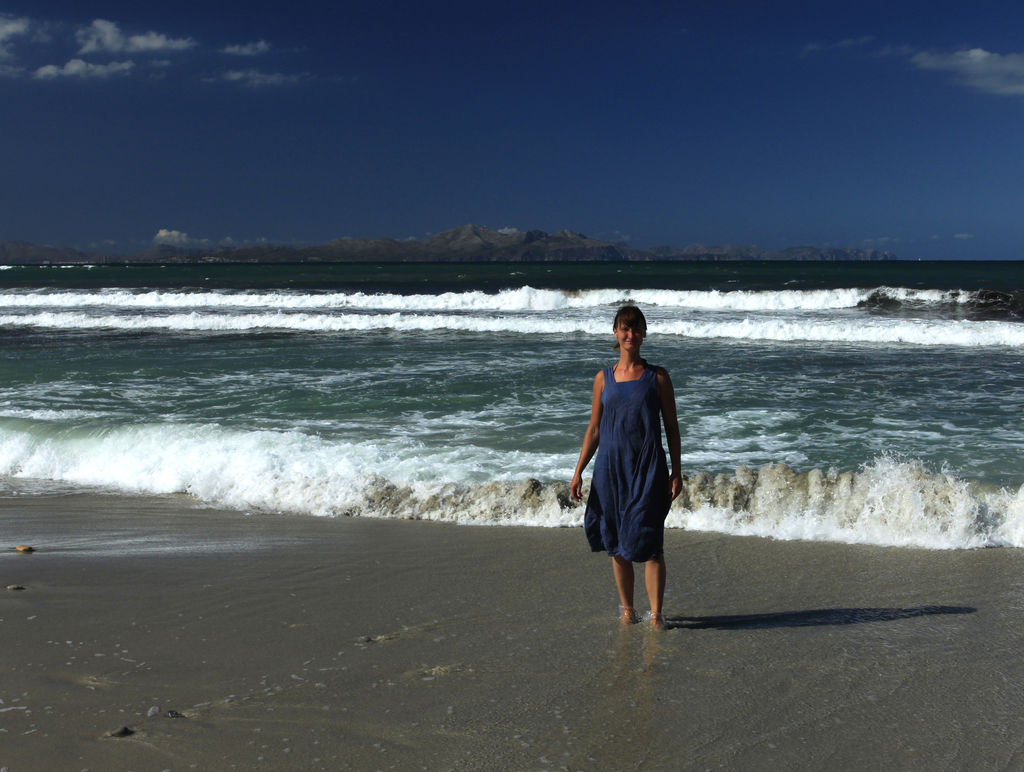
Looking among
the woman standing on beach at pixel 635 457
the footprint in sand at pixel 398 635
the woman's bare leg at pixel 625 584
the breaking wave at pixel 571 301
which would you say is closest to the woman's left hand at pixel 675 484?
the woman standing on beach at pixel 635 457

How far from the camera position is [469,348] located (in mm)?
18281

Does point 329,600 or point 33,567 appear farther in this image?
point 33,567

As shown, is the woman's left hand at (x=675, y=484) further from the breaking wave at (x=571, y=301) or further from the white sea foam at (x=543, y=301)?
the white sea foam at (x=543, y=301)

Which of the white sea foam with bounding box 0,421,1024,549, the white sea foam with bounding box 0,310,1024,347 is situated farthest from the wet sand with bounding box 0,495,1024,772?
the white sea foam with bounding box 0,310,1024,347

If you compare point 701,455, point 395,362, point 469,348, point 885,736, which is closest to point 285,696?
point 885,736

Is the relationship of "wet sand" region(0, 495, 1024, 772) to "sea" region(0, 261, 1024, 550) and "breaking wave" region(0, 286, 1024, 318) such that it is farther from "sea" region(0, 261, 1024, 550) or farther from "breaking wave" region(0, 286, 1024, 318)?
"breaking wave" region(0, 286, 1024, 318)

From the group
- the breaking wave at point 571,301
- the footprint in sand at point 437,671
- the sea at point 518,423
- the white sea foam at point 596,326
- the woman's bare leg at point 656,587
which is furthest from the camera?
the breaking wave at point 571,301

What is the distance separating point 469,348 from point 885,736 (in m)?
15.6

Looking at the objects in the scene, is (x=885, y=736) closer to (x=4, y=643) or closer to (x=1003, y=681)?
(x=1003, y=681)

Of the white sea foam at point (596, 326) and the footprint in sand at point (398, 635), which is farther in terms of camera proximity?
the white sea foam at point (596, 326)

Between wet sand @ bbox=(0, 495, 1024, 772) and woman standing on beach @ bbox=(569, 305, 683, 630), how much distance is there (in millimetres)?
452

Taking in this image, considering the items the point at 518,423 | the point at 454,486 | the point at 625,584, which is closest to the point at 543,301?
the point at 518,423

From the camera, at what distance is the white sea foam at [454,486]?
18.6ft

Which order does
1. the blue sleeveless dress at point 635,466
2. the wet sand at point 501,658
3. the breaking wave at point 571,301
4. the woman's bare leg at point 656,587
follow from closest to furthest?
the wet sand at point 501,658 < the blue sleeveless dress at point 635,466 < the woman's bare leg at point 656,587 < the breaking wave at point 571,301
